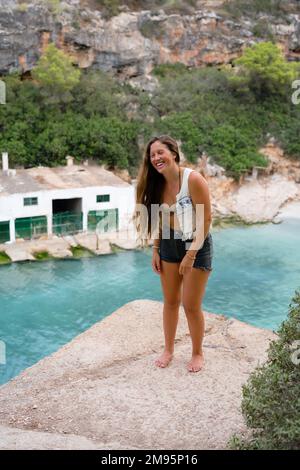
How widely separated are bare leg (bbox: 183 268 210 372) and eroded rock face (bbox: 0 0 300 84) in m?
26.8

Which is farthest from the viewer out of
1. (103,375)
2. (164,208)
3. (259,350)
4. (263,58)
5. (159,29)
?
(159,29)

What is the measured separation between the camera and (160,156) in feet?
17.2

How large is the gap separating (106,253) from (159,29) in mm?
19146

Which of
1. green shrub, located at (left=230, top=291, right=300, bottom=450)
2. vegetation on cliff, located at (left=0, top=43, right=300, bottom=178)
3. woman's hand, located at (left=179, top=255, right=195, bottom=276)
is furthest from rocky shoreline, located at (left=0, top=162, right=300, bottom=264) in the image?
green shrub, located at (left=230, top=291, right=300, bottom=450)

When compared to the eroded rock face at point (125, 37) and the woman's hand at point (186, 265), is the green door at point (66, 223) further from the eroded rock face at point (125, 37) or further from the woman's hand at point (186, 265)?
the woman's hand at point (186, 265)

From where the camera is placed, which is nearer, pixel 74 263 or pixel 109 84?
pixel 74 263

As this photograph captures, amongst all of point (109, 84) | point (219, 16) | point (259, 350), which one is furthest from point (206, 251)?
point (219, 16)

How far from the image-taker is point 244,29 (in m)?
36.0

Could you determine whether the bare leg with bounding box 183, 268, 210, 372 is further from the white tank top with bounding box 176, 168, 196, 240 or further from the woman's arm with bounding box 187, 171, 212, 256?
the white tank top with bounding box 176, 168, 196, 240

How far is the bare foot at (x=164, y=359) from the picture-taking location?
6180 millimetres
